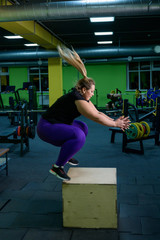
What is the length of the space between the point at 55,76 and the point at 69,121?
335 inches

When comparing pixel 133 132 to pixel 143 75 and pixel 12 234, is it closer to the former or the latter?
pixel 12 234

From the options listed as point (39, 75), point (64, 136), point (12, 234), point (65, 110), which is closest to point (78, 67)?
point (65, 110)

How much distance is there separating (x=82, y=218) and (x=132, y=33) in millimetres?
8268

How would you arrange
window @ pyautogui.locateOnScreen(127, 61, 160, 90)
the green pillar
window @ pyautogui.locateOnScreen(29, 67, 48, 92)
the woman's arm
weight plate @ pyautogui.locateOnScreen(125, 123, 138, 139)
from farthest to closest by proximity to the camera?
window @ pyautogui.locateOnScreen(29, 67, 48, 92) → window @ pyautogui.locateOnScreen(127, 61, 160, 90) → the green pillar → weight plate @ pyautogui.locateOnScreen(125, 123, 138, 139) → the woman's arm

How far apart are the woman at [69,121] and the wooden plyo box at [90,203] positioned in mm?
146

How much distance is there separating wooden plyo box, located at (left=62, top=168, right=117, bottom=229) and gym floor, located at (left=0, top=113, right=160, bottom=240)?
0.06 meters

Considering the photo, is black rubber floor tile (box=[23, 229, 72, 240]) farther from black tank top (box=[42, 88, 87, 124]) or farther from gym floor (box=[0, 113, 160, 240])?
black tank top (box=[42, 88, 87, 124])

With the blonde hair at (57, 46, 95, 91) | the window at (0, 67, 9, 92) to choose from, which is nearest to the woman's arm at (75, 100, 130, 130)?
the blonde hair at (57, 46, 95, 91)

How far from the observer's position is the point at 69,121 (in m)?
2.18

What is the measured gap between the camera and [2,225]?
2076mm

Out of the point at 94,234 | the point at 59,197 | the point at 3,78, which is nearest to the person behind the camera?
the point at 94,234

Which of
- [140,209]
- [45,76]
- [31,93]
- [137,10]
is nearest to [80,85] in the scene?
[140,209]

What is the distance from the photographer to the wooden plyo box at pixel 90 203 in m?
1.95

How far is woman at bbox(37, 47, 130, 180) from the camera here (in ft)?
6.61
